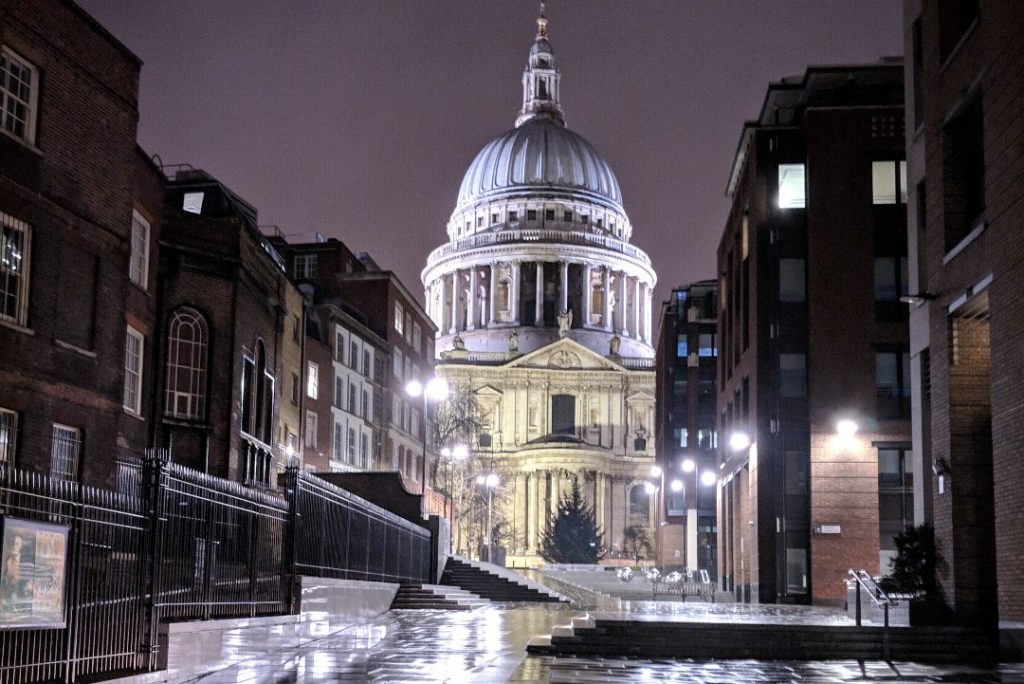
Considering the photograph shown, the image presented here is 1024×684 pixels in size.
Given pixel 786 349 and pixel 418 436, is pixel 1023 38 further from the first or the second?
pixel 418 436

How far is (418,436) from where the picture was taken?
92625mm

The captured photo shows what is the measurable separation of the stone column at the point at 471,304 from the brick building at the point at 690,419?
75965mm

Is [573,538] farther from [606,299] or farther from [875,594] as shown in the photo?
[875,594]

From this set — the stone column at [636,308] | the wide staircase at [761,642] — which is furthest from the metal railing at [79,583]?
the stone column at [636,308]

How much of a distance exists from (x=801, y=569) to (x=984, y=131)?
26.1m

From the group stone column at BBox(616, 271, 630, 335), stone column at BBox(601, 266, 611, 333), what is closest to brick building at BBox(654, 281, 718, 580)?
stone column at BBox(601, 266, 611, 333)

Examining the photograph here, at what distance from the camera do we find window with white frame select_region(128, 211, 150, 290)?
33906 millimetres

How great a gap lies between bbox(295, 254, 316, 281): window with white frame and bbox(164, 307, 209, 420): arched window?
140ft

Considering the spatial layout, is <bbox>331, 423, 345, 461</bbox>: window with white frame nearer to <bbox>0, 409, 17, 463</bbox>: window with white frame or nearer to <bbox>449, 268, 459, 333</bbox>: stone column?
<bbox>0, 409, 17, 463</bbox>: window with white frame

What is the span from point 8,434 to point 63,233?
376 cm

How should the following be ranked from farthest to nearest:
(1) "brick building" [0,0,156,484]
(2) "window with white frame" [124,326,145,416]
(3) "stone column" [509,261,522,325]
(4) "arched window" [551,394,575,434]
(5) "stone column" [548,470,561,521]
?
1. (3) "stone column" [509,261,522,325]
2. (4) "arched window" [551,394,575,434]
3. (5) "stone column" [548,470,561,521]
4. (2) "window with white frame" [124,326,145,416]
5. (1) "brick building" [0,0,156,484]

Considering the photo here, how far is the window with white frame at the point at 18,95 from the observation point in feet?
75.8

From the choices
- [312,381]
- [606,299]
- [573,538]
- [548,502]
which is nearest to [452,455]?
[312,381]

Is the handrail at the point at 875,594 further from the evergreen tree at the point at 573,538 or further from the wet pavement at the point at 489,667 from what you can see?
the evergreen tree at the point at 573,538
